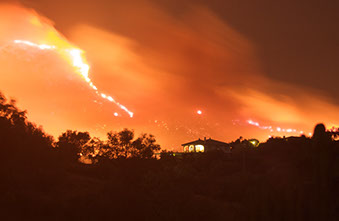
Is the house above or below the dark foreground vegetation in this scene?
above

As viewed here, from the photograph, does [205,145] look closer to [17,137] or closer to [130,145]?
[130,145]

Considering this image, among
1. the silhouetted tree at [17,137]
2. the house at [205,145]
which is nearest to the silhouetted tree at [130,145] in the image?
the silhouetted tree at [17,137]

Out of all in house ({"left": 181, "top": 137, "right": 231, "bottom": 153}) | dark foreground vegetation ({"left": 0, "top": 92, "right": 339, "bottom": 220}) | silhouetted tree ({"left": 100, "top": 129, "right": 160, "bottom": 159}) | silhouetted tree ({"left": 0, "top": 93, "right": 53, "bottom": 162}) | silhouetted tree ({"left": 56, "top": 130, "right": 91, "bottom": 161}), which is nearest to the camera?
dark foreground vegetation ({"left": 0, "top": 92, "right": 339, "bottom": 220})

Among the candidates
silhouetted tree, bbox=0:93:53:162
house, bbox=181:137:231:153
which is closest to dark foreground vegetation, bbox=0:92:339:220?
silhouetted tree, bbox=0:93:53:162

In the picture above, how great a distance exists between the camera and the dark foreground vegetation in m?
21.0

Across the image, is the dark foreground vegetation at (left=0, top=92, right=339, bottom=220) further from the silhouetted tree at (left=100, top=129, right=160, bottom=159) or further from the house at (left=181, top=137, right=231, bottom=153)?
the house at (left=181, top=137, right=231, bottom=153)

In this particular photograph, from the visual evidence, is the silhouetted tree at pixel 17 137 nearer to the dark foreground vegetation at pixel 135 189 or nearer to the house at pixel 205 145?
the dark foreground vegetation at pixel 135 189

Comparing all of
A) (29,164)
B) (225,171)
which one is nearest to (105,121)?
(225,171)

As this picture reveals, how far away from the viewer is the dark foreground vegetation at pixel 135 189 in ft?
69.0

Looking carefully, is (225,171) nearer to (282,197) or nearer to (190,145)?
(282,197)

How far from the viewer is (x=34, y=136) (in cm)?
2880

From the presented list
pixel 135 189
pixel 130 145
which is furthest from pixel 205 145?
pixel 135 189

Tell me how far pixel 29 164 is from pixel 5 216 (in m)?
6.66

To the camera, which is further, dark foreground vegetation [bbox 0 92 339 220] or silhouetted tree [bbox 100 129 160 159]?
silhouetted tree [bbox 100 129 160 159]
